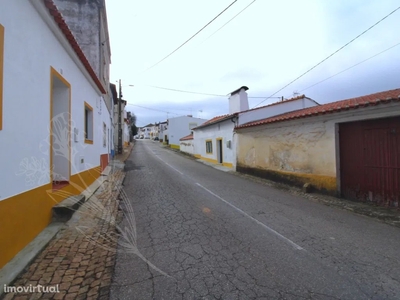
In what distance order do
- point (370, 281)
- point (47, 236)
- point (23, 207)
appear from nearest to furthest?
point (370, 281) < point (23, 207) < point (47, 236)

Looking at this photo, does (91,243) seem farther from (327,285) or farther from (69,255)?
(327,285)

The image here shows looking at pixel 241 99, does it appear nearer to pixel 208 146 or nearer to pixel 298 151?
pixel 208 146

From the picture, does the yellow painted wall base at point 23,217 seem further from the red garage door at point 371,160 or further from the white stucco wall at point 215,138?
the white stucco wall at point 215,138

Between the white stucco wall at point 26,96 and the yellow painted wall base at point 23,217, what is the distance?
144 millimetres

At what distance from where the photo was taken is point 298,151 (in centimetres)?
959

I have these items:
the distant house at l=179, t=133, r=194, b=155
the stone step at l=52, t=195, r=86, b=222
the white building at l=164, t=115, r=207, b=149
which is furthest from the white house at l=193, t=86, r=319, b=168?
the white building at l=164, t=115, r=207, b=149

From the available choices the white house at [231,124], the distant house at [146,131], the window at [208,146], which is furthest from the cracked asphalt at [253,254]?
the distant house at [146,131]

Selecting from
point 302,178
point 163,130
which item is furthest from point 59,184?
point 163,130

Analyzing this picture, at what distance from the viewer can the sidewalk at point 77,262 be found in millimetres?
2582

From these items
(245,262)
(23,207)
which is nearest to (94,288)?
(23,207)

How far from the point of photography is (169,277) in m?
2.86

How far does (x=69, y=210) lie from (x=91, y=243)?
1.32m

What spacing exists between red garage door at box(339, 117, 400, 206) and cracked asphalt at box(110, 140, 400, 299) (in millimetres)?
1614

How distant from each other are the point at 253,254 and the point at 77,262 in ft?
8.11
